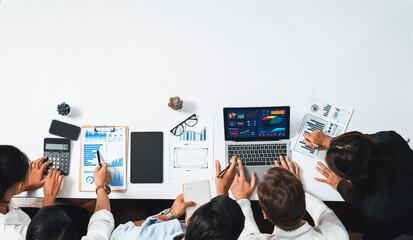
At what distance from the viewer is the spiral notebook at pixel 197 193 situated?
5.28ft

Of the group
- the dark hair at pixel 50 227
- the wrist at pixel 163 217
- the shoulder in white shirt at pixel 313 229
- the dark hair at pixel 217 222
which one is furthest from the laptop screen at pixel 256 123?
the dark hair at pixel 50 227

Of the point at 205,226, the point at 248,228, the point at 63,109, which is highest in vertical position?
the point at 63,109

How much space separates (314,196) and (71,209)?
57.6 inches

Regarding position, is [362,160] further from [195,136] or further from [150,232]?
[150,232]

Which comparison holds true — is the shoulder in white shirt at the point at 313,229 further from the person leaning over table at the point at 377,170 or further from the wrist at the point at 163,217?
the wrist at the point at 163,217

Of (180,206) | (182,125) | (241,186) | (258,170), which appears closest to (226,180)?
(241,186)

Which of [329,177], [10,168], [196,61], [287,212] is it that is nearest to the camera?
[287,212]

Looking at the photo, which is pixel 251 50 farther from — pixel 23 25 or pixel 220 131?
pixel 23 25

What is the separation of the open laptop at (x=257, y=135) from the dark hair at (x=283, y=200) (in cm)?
27

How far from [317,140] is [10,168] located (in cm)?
161

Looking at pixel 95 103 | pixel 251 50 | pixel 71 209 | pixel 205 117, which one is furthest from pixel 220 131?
pixel 71 209

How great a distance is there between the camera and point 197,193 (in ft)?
5.31

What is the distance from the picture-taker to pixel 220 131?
1660mm

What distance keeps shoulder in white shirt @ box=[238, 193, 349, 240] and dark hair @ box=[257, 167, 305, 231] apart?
39 millimetres
